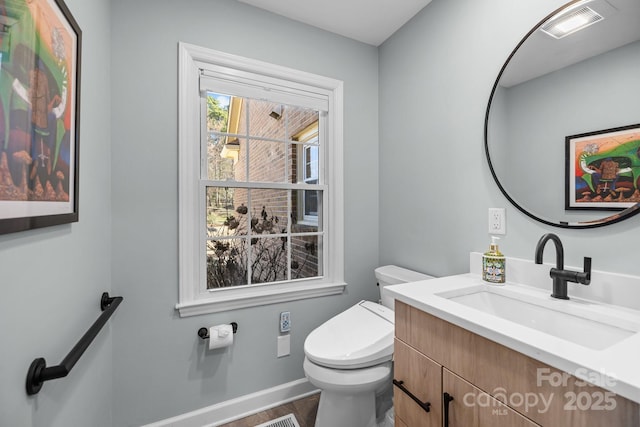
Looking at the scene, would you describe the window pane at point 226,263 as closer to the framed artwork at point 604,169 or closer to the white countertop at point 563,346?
the white countertop at point 563,346

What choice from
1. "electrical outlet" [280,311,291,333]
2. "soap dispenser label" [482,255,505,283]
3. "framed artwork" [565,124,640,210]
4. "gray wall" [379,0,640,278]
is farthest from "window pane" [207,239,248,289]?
"framed artwork" [565,124,640,210]

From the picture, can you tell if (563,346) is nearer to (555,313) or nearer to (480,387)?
(480,387)

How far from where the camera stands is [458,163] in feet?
5.22

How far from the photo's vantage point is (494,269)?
1283 millimetres

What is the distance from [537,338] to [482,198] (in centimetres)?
88

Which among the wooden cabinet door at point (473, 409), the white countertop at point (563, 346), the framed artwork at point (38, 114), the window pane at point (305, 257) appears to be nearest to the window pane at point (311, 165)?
the window pane at point (305, 257)

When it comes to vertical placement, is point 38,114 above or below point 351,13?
below

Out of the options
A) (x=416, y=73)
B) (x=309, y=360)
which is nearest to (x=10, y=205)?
(x=309, y=360)

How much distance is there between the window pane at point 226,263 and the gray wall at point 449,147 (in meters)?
1.02

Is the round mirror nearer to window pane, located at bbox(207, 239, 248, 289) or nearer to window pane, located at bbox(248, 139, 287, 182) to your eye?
window pane, located at bbox(248, 139, 287, 182)

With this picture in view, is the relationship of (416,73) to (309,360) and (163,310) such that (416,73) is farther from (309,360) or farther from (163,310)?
(163,310)

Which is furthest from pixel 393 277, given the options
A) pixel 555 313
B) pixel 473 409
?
pixel 473 409

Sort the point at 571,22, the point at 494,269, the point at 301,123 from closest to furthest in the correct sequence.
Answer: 1. the point at 571,22
2. the point at 494,269
3. the point at 301,123

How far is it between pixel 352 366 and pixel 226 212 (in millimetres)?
1122
